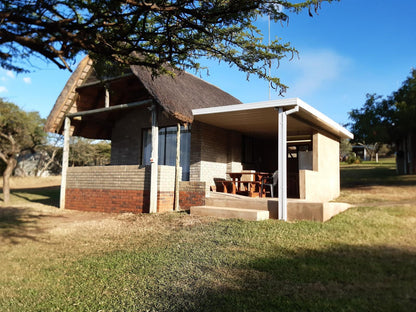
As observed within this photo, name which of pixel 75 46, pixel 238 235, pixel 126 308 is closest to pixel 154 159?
pixel 238 235

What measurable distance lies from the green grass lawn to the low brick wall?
2.11 metres

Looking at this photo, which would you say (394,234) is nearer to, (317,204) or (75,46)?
(317,204)

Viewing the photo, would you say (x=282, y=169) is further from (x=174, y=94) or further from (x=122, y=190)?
(x=122, y=190)

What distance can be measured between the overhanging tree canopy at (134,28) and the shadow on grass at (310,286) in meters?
3.79

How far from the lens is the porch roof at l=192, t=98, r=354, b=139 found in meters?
8.12

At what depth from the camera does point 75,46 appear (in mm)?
4980

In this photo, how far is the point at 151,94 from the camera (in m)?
9.57

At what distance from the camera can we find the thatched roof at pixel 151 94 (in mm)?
9562

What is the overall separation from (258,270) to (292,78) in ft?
16.3

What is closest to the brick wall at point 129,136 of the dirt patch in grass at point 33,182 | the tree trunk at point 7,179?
the tree trunk at point 7,179

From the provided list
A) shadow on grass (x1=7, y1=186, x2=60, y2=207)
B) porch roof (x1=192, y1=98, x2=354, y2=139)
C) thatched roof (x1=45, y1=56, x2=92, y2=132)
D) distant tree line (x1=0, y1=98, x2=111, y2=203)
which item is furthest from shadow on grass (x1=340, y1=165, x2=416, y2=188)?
distant tree line (x1=0, y1=98, x2=111, y2=203)

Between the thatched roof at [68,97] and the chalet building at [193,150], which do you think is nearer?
the chalet building at [193,150]

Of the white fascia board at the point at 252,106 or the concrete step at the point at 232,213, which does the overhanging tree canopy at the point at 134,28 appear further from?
the concrete step at the point at 232,213

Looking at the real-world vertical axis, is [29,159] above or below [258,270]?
above
